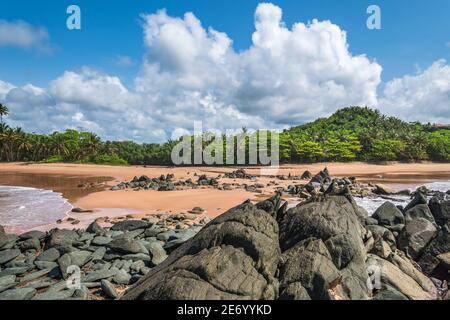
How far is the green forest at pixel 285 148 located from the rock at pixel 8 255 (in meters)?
59.3

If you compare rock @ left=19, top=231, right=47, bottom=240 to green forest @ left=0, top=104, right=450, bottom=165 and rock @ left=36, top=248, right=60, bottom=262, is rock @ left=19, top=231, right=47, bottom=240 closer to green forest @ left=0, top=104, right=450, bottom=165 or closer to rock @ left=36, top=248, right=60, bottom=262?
rock @ left=36, top=248, right=60, bottom=262

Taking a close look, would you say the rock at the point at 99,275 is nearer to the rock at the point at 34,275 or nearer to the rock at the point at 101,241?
the rock at the point at 34,275

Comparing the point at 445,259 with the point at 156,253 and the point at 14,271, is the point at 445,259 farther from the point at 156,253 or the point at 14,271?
the point at 14,271

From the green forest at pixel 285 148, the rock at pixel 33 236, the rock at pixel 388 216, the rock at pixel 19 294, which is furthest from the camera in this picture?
the green forest at pixel 285 148

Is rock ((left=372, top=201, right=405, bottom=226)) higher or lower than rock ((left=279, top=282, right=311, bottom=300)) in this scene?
higher


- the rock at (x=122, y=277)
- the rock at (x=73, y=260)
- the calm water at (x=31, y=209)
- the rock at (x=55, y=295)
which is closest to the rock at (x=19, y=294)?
the rock at (x=55, y=295)

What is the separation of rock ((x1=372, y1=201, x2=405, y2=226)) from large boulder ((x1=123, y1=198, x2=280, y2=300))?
23.5 ft

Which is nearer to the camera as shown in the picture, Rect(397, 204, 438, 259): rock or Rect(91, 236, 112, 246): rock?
Rect(397, 204, 438, 259): rock

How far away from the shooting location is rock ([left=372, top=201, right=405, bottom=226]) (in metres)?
13.8

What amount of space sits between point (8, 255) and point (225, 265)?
Answer: 336 inches

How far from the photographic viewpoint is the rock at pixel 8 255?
11.0 meters

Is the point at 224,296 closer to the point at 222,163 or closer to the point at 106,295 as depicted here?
the point at 106,295

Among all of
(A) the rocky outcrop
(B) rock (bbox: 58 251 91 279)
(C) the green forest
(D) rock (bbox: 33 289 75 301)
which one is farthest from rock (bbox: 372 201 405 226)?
(C) the green forest

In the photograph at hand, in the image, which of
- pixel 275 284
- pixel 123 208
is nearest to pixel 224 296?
pixel 275 284
